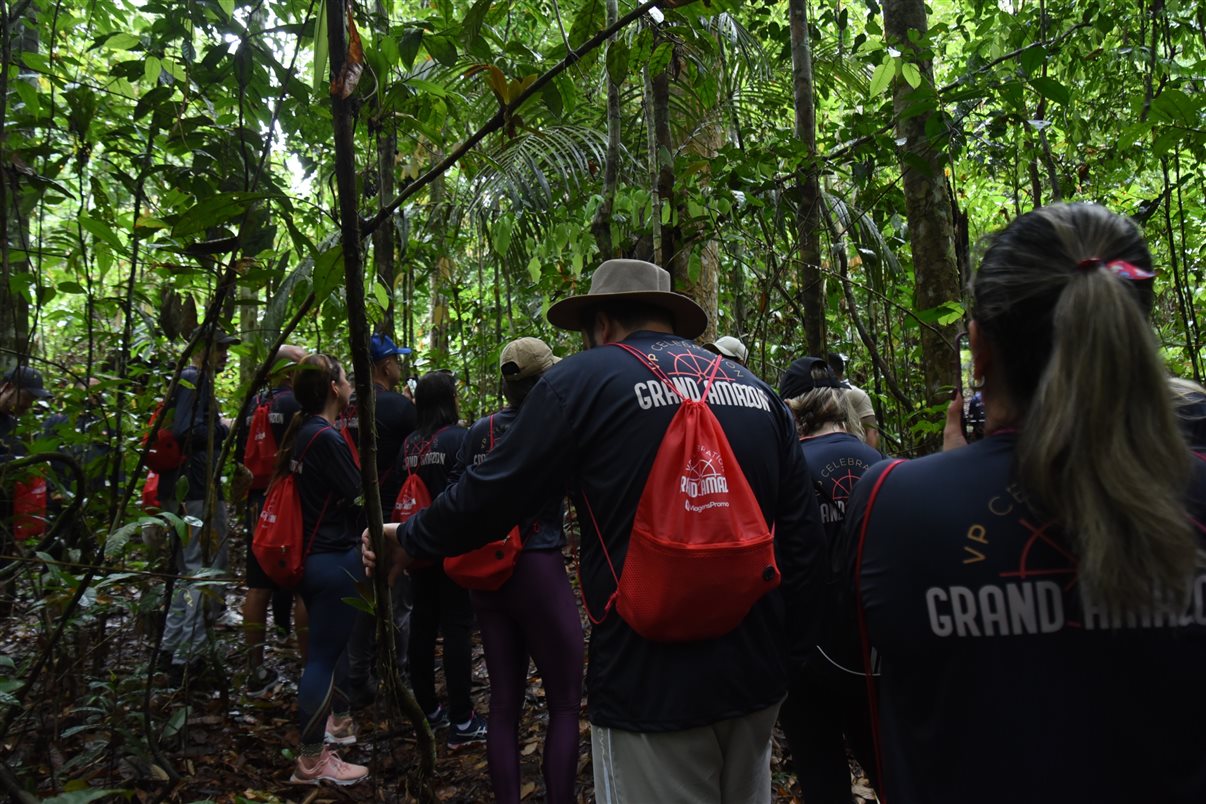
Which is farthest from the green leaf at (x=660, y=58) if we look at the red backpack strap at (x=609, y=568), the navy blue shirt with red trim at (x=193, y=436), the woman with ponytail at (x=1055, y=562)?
the navy blue shirt with red trim at (x=193, y=436)

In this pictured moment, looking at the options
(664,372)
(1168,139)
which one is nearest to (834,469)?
(664,372)

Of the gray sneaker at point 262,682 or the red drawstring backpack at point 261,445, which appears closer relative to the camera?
the gray sneaker at point 262,682

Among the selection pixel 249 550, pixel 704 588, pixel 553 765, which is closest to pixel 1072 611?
pixel 704 588

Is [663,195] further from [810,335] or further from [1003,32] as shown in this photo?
[1003,32]

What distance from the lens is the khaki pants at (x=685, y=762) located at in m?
2.04

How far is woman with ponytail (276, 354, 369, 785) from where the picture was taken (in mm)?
3674

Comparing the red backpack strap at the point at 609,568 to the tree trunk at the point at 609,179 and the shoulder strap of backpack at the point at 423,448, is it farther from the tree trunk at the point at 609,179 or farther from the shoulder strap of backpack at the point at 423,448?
the tree trunk at the point at 609,179

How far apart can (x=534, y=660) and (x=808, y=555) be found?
134 cm

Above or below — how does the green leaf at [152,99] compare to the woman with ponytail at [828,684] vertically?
above

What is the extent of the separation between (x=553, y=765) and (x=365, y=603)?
1457 millimetres

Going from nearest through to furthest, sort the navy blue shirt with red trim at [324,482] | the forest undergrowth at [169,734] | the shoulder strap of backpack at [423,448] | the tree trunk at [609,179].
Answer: the forest undergrowth at [169,734] → the navy blue shirt with red trim at [324,482] → the shoulder strap of backpack at [423,448] → the tree trunk at [609,179]

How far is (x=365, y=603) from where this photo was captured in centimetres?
201

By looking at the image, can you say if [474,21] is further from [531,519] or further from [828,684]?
[828,684]

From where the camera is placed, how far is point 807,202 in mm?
4613
